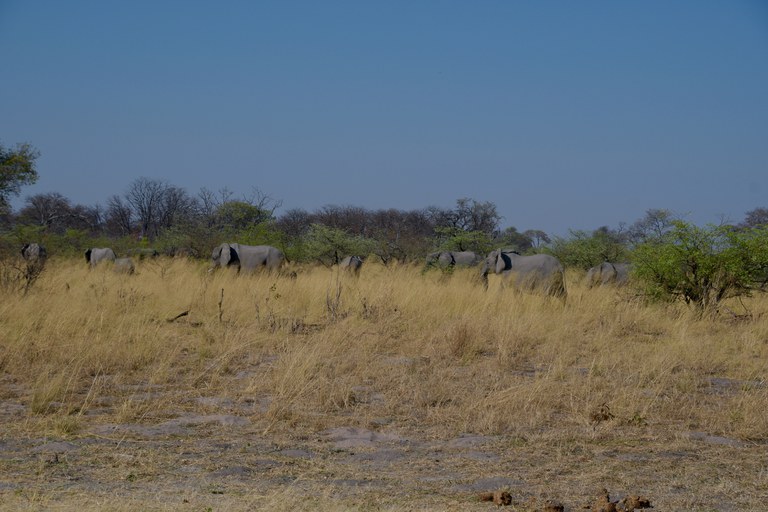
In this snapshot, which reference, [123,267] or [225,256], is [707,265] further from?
[123,267]

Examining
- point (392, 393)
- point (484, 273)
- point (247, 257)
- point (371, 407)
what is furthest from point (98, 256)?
point (371, 407)

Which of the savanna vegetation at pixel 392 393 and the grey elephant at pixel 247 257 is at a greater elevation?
the grey elephant at pixel 247 257

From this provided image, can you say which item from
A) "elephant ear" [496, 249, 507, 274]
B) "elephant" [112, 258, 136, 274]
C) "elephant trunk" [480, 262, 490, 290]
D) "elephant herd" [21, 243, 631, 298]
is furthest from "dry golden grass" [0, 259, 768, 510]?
"elephant" [112, 258, 136, 274]

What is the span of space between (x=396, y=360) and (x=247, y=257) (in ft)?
37.5

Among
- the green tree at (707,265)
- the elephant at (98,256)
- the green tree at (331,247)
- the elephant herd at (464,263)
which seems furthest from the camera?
the green tree at (331,247)

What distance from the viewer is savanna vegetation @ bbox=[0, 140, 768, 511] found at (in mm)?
4352

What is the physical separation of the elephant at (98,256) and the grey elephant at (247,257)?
104 inches

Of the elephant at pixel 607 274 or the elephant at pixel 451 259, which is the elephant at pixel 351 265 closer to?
the elephant at pixel 451 259

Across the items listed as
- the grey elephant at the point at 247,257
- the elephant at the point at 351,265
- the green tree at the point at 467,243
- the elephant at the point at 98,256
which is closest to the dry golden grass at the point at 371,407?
the grey elephant at the point at 247,257

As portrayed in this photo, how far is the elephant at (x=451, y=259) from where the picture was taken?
2103cm

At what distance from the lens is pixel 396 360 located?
8016 millimetres

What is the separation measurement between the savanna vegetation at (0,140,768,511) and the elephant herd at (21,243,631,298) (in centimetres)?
73

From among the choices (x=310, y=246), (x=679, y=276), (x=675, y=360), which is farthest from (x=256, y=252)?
(x=675, y=360)

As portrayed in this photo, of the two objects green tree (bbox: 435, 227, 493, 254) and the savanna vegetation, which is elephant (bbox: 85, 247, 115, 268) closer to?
the savanna vegetation
